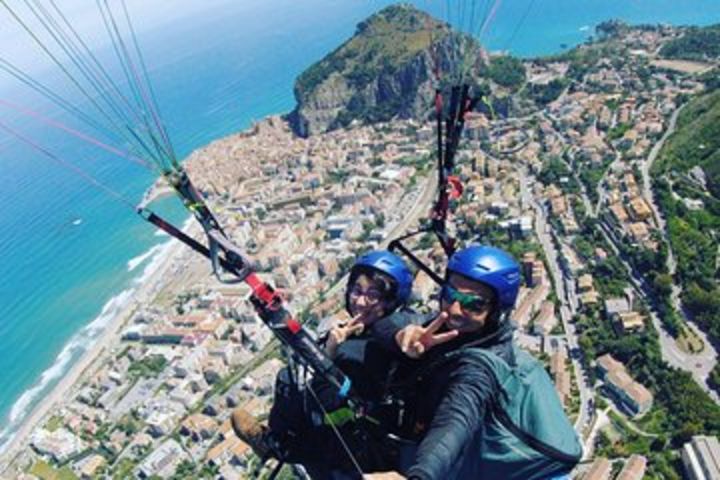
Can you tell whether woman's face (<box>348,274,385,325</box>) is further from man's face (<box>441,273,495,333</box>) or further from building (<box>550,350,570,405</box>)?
building (<box>550,350,570,405</box>)

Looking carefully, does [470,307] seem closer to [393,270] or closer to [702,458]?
[393,270]

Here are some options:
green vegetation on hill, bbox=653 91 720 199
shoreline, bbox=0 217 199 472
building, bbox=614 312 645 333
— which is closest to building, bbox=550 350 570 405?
building, bbox=614 312 645 333

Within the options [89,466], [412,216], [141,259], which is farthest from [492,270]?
[141,259]

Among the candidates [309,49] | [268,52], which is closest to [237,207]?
[309,49]

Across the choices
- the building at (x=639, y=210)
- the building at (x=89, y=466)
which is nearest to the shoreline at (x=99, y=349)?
the building at (x=89, y=466)

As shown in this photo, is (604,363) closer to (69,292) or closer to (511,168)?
(511,168)
